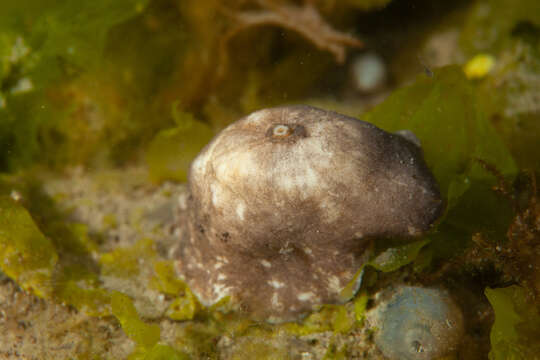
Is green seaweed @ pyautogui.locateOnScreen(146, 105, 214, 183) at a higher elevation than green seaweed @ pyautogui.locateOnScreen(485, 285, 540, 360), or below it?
below

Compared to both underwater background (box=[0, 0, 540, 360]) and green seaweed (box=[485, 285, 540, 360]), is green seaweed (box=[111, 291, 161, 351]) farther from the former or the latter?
green seaweed (box=[485, 285, 540, 360])

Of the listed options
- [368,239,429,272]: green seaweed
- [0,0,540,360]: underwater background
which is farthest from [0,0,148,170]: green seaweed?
[368,239,429,272]: green seaweed

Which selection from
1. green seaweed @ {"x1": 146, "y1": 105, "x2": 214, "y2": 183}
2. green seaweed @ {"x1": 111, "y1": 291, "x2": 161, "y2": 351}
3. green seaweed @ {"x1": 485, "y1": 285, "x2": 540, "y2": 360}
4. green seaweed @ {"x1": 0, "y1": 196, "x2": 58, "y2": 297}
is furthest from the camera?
green seaweed @ {"x1": 146, "y1": 105, "x2": 214, "y2": 183}

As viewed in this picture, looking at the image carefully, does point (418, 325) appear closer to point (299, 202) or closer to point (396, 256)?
point (396, 256)

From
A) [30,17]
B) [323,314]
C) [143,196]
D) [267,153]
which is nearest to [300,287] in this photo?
[323,314]

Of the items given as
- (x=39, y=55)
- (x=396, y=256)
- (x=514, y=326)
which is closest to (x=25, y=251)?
(x=39, y=55)

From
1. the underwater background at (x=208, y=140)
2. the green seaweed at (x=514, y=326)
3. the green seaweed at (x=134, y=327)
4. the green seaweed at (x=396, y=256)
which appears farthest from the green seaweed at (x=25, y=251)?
the green seaweed at (x=514, y=326)

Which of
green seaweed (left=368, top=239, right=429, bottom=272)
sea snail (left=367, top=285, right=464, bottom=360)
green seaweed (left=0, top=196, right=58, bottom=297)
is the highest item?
green seaweed (left=368, top=239, right=429, bottom=272)
